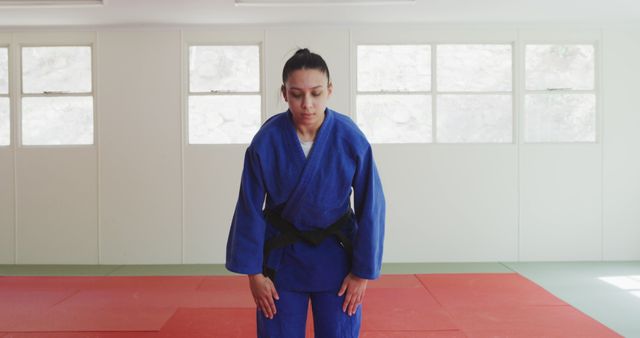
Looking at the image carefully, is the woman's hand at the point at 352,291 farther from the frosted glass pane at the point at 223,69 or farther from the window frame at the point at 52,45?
the window frame at the point at 52,45

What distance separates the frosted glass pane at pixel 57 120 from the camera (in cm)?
584

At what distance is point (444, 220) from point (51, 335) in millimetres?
3998

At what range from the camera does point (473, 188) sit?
18.8ft

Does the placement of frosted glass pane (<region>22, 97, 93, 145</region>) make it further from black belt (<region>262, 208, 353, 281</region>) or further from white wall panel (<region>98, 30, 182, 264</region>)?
black belt (<region>262, 208, 353, 281</region>)

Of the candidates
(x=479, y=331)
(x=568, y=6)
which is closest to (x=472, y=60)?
(x=568, y=6)

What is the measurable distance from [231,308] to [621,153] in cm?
463

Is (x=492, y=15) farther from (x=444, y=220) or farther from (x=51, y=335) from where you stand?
(x=51, y=335)

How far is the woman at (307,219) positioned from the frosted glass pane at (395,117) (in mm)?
3980

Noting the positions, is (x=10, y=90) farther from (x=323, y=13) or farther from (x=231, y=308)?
(x=231, y=308)

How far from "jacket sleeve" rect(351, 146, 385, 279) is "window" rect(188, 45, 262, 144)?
412 cm

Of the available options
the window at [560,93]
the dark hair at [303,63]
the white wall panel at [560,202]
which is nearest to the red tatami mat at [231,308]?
the white wall panel at [560,202]

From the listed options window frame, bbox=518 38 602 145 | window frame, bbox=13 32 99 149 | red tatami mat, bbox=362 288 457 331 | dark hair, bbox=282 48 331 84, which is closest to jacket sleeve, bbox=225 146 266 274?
dark hair, bbox=282 48 331 84

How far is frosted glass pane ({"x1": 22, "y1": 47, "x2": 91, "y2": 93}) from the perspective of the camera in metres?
5.83

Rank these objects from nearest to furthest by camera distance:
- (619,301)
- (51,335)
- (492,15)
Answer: (51,335) → (619,301) → (492,15)
